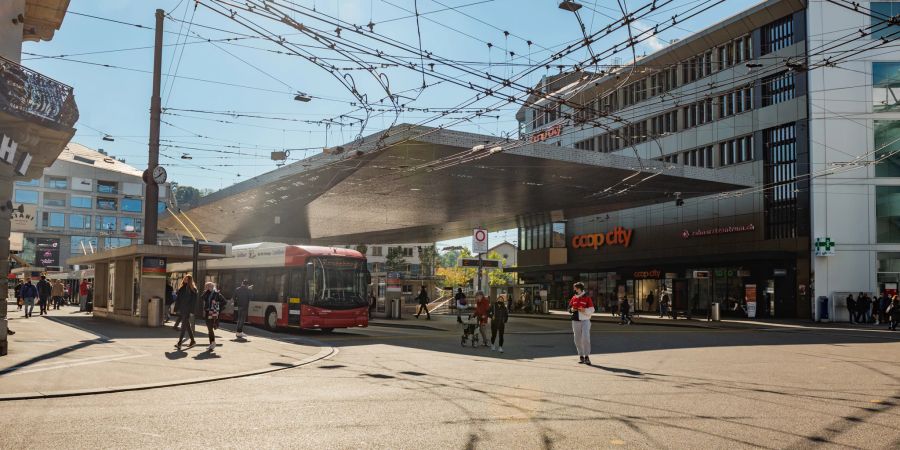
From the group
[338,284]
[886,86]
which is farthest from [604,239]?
[338,284]

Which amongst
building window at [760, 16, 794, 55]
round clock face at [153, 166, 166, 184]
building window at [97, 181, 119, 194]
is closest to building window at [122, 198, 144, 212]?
building window at [97, 181, 119, 194]

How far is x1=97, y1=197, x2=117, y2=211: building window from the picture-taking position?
10128 centimetres

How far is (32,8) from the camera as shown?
2161cm

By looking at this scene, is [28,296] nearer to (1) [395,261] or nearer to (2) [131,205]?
(2) [131,205]

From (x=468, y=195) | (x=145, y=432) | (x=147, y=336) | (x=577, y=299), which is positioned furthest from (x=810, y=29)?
(x=145, y=432)

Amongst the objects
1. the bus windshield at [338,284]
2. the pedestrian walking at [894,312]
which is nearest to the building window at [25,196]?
the bus windshield at [338,284]

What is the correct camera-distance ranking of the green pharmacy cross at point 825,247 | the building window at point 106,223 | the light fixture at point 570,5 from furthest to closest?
the building window at point 106,223, the green pharmacy cross at point 825,247, the light fixture at point 570,5

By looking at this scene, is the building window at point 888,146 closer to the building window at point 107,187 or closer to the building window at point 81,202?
the building window at point 81,202

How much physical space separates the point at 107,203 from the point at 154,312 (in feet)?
287

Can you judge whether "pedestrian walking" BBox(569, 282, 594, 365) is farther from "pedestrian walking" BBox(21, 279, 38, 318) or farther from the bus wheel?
"pedestrian walking" BBox(21, 279, 38, 318)

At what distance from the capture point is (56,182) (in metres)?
97.0

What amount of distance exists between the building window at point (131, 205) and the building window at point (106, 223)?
8.41ft

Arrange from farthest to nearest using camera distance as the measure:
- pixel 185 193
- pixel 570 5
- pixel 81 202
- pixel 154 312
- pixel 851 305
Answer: pixel 185 193 → pixel 81 202 → pixel 851 305 → pixel 154 312 → pixel 570 5

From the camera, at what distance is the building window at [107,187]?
101688 mm
